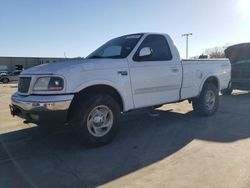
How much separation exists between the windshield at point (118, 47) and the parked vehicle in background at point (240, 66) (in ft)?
23.2

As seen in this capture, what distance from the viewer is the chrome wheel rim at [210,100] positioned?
8086mm

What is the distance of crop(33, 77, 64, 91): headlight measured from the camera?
4.91 m

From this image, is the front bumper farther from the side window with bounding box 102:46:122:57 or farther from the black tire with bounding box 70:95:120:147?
the side window with bounding box 102:46:122:57

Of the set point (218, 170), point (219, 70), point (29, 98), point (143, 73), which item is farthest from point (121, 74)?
point (219, 70)

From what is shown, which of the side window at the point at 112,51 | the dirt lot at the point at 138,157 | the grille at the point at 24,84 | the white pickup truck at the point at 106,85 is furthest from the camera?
the side window at the point at 112,51

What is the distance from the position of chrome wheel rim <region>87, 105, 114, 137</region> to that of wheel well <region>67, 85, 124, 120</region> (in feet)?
0.92

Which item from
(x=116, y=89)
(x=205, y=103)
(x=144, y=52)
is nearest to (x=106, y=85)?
(x=116, y=89)

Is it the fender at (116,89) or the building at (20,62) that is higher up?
the fender at (116,89)

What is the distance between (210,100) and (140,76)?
303 centimetres

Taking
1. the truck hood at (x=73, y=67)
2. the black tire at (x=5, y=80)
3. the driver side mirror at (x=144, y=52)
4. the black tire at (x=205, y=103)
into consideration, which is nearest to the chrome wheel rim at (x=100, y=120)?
the truck hood at (x=73, y=67)

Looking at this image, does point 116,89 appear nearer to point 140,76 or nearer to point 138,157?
point 140,76

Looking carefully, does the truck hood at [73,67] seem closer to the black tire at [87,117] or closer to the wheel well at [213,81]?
the black tire at [87,117]

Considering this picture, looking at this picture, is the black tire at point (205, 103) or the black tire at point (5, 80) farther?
the black tire at point (5, 80)

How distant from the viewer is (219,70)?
8383mm
